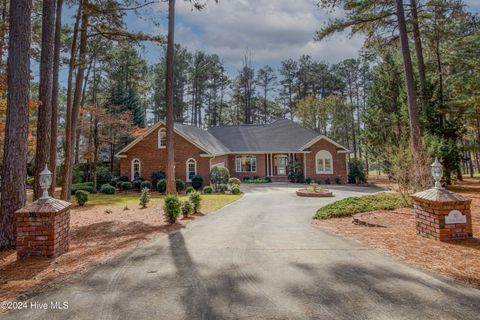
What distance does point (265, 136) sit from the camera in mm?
29438

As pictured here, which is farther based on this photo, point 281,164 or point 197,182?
point 281,164

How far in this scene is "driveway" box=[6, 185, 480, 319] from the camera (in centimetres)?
304

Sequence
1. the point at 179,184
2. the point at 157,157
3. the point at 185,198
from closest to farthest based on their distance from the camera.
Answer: the point at 185,198 < the point at 179,184 < the point at 157,157

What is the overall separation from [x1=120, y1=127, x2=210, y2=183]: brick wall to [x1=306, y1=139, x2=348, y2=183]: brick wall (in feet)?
32.1

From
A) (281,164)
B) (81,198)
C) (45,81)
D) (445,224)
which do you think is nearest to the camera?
(445,224)

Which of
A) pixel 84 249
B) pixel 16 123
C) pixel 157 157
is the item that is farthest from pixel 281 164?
pixel 16 123

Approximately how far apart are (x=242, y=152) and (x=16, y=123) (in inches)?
865

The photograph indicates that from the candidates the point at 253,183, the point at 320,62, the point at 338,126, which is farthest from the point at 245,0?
the point at 320,62

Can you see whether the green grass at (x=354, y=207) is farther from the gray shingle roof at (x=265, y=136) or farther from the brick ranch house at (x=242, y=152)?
the gray shingle roof at (x=265, y=136)

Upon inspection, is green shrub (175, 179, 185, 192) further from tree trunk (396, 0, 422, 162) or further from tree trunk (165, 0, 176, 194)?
tree trunk (396, 0, 422, 162)

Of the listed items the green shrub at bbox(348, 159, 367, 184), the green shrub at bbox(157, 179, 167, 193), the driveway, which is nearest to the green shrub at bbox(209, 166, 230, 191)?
the green shrub at bbox(157, 179, 167, 193)

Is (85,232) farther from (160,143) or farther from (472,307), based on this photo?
(160,143)

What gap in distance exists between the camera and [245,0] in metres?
13.9

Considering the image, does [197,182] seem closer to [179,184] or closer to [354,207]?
[179,184]
